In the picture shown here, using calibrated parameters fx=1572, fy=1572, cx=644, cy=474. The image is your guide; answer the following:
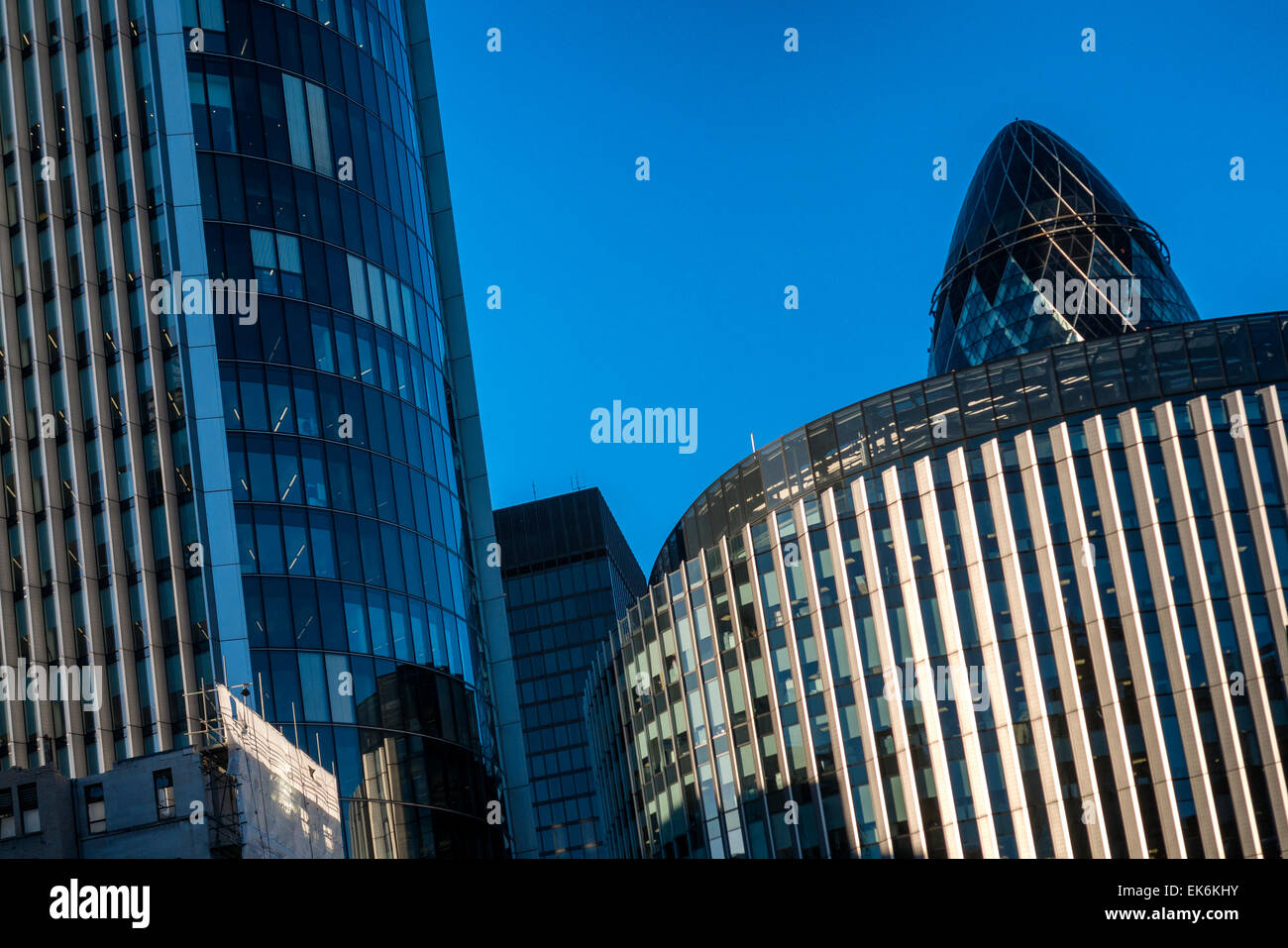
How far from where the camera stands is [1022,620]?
87188 mm

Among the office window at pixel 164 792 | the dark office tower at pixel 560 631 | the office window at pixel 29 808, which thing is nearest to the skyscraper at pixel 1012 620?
the office window at pixel 164 792

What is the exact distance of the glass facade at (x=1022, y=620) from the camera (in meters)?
83.8

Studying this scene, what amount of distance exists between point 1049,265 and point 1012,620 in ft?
223

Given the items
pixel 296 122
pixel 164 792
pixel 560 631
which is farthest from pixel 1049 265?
Answer: pixel 164 792

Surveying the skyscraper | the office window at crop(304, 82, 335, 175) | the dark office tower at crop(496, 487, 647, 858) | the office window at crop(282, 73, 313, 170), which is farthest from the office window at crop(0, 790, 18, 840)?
the dark office tower at crop(496, 487, 647, 858)

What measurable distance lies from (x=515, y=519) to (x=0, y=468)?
12851 centimetres

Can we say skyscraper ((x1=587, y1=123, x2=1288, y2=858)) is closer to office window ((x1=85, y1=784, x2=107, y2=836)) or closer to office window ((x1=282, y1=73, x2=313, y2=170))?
office window ((x1=282, y1=73, x2=313, y2=170))

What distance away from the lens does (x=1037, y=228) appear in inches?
5891

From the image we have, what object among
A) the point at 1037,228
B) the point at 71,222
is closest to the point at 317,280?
the point at 71,222

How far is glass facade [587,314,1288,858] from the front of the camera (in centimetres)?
8375

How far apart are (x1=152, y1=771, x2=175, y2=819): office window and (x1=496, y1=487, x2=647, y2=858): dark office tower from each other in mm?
115951

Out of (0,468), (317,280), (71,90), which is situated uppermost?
(71,90)

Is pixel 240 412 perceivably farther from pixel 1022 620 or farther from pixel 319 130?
pixel 1022 620
